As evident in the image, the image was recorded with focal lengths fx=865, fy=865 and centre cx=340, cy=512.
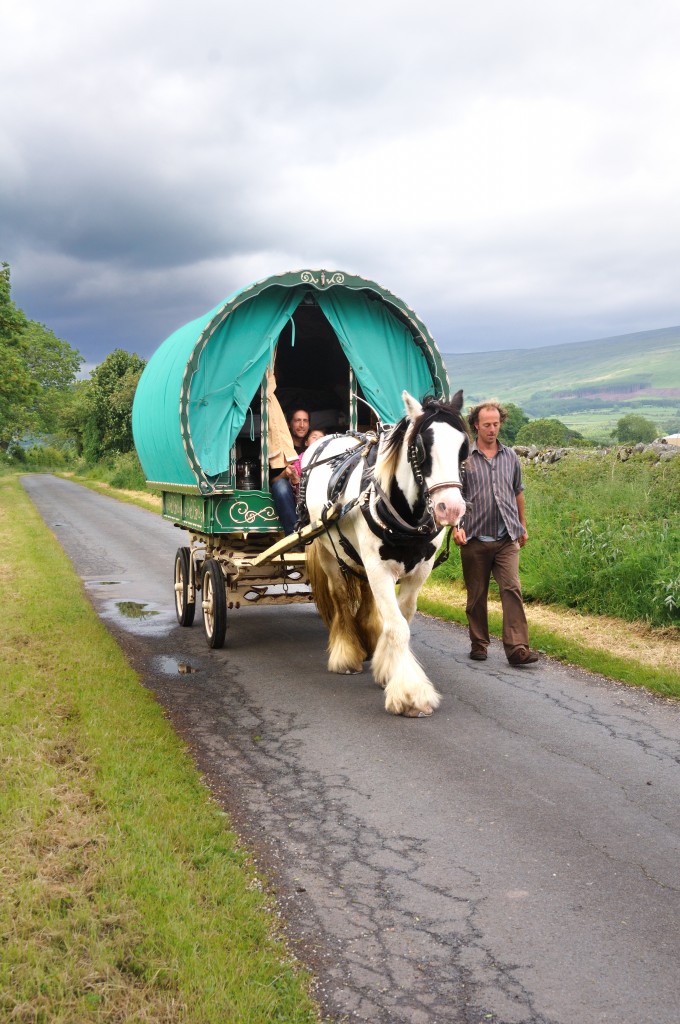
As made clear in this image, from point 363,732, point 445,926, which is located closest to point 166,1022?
point 445,926

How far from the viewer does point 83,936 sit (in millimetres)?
2930

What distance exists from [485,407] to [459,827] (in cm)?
376

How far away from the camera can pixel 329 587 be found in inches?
274

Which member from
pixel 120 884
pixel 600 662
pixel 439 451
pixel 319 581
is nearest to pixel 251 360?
pixel 319 581

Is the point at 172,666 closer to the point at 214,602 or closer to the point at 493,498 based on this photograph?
the point at 214,602

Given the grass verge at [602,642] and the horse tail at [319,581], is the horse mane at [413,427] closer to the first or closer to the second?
the horse tail at [319,581]

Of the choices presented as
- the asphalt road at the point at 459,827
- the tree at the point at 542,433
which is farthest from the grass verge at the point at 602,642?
the tree at the point at 542,433

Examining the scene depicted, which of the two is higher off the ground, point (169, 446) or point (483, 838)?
point (169, 446)

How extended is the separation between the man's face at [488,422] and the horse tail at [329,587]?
1.57 metres

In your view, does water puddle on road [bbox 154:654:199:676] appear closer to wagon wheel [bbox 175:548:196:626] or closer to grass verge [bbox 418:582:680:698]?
wagon wheel [bbox 175:548:196:626]

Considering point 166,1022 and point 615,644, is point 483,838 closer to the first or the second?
point 166,1022

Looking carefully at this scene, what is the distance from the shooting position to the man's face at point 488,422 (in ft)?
22.7

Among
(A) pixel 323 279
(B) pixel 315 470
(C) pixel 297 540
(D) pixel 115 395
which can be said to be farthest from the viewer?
(D) pixel 115 395

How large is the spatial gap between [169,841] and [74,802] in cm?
64
